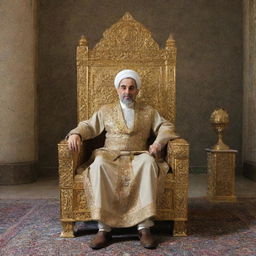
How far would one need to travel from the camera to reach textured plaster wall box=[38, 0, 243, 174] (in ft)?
20.2

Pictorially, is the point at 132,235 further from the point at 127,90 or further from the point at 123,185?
the point at 127,90

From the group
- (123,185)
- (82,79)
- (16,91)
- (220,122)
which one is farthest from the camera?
(16,91)

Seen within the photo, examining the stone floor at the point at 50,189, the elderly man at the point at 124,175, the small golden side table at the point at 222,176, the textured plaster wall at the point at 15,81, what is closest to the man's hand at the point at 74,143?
the elderly man at the point at 124,175

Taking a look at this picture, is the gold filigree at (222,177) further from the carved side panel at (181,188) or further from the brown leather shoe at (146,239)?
the brown leather shoe at (146,239)

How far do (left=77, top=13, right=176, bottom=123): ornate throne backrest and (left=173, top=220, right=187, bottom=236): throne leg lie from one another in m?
1.16

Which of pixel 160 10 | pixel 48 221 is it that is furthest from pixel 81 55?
pixel 160 10

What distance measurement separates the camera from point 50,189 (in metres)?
4.94

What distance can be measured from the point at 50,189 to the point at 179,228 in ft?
8.57

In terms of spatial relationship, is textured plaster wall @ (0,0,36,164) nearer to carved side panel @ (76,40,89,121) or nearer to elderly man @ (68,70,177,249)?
carved side panel @ (76,40,89,121)

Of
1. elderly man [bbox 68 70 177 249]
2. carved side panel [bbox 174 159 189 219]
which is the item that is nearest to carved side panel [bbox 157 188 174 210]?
carved side panel [bbox 174 159 189 219]

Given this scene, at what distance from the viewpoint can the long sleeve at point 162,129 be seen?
3066mm

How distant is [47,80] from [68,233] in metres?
3.88

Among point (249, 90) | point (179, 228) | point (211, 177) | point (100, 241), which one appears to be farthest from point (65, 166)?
point (249, 90)

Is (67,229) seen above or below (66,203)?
below
